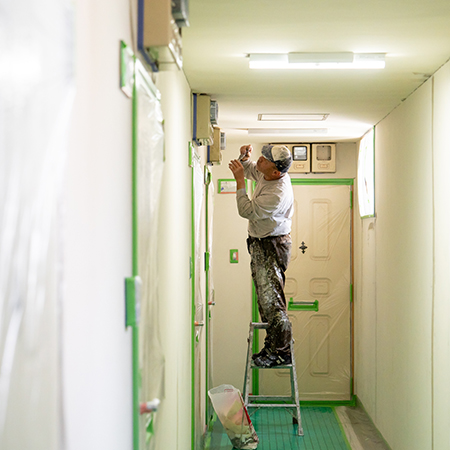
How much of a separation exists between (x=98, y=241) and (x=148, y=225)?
476 millimetres

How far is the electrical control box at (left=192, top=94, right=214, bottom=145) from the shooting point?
3.39m

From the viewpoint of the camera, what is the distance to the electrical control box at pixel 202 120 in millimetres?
3389

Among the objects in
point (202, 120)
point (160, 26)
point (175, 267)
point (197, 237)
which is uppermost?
point (202, 120)

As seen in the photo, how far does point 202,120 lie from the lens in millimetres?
3502

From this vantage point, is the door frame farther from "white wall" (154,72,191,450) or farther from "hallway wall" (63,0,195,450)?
"hallway wall" (63,0,195,450)

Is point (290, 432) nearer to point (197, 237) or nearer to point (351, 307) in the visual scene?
point (351, 307)

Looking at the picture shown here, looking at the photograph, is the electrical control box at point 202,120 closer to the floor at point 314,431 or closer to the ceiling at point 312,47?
the ceiling at point 312,47

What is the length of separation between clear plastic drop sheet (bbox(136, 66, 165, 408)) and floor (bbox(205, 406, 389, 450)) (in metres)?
2.74

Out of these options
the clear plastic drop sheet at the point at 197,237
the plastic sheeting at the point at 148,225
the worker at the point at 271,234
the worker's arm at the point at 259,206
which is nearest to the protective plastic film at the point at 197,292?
the clear plastic drop sheet at the point at 197,237

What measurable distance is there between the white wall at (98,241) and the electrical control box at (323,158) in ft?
14.0

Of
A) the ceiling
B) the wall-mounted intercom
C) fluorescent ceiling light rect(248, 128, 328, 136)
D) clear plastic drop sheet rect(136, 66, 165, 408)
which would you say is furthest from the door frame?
the wall-mounted intercom

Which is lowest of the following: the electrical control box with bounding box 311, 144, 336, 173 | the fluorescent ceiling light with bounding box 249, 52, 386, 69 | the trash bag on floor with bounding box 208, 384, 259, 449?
the trash bag on floor with bounding box 208, 384, 259, 449

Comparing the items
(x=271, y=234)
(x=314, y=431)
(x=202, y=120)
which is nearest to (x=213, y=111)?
(x=202, y=120)

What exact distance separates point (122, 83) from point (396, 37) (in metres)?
1.57
